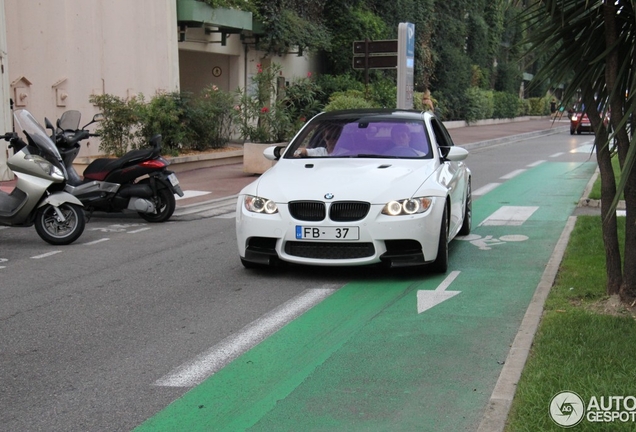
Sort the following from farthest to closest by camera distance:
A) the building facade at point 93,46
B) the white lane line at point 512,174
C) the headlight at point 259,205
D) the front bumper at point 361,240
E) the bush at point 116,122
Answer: the white lane line at point 512,174, the bush at point 116,122, the building facade at point 93,46, the headlight at point 259,205, the front bumper at point 361,240

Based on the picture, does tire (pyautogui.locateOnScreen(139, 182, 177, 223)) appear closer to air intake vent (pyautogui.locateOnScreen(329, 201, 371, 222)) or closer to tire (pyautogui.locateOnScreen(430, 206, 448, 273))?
air intake vent (pyautogui.locateOnScreen(329, 201, 371, 222))

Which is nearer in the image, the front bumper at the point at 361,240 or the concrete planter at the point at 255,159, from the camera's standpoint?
the front bumper at the point at 361,240

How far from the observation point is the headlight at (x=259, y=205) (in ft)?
25.8

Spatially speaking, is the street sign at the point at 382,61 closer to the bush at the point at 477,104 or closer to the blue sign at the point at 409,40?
the blue sign at the point at 409,40

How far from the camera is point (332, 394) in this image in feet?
16.0

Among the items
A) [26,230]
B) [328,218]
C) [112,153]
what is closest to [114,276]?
[328,218]

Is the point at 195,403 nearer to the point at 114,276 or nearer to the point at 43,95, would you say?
the point at 114,276

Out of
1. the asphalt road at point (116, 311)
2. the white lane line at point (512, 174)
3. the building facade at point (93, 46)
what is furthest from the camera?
the white lane line at point (512, 174)

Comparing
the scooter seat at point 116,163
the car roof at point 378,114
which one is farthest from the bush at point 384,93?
the car roof at point 378,114

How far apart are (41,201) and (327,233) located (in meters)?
4.12

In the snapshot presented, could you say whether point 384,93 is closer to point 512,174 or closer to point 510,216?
point 512,174

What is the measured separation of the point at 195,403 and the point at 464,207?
5.99m

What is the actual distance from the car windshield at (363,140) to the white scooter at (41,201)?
288cm

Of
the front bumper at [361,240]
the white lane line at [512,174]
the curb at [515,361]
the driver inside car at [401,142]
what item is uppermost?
the driver inside car at [401,142]
